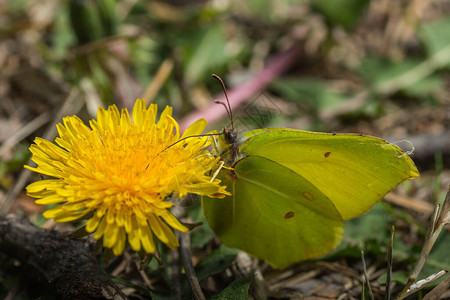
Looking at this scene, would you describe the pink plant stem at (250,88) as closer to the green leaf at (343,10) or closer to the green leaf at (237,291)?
the green leaf at (343,10)

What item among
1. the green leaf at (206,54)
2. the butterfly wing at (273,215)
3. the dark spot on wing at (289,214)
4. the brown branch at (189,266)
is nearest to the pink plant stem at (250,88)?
the green leaf at (206,54)

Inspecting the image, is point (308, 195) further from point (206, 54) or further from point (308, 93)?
point (206, 54)

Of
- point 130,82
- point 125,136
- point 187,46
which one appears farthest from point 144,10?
point 125,136

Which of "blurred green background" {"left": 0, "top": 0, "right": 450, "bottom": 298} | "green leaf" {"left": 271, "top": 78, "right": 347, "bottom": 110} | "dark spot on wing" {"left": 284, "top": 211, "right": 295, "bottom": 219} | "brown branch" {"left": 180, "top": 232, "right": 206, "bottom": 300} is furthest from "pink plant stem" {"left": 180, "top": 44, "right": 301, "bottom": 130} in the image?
"dark spot on wing" {"left": 284, "top": 211, "right": 295, "bottom": 219}

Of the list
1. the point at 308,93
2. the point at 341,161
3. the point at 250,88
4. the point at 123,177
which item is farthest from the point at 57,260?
the point at 308,93

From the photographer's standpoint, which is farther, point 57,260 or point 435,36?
point 435,36

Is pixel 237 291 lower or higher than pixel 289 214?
lower

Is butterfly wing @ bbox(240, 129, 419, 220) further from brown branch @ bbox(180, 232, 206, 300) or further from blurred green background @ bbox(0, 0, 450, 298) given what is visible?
blurred green background @ bbox(0, 0, 450, 298)
